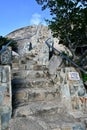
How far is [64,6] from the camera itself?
8820mm

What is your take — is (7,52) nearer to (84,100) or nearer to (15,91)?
(15,91)

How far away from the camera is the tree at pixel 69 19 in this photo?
29.0 feet

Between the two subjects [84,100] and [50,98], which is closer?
[84,100]

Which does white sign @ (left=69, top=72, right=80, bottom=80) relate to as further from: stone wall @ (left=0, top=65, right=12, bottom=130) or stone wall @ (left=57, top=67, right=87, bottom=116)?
stone wall @ (left=0, top=65, right=12, bottom=130)

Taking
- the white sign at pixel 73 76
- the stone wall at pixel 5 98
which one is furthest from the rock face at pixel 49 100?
the stone wall at pixel 5 98

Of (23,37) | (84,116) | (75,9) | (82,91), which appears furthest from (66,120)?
(23,37)

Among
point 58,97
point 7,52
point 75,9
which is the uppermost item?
point 75,9

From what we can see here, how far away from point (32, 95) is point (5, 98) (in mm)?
1047

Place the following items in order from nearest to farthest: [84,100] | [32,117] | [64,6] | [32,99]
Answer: [32,117] < [84,100] < [32,99] < [64,6]

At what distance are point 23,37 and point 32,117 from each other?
39.6 ft

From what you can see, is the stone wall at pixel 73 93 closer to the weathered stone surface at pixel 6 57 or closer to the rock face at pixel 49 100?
the rock face at pixel 49 100

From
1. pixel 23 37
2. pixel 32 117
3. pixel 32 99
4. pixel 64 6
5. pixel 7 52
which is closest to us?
pixel 32 117

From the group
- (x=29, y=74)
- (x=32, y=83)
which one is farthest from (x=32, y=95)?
(x=29, y=74)

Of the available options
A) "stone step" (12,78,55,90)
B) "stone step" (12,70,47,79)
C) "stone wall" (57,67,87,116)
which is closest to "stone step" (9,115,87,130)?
"stone wall" (57,67,87,116)
